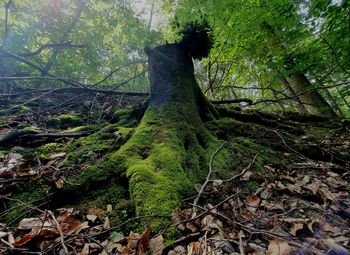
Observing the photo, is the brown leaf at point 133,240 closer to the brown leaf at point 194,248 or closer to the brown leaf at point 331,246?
the brown leaf at point 194,248

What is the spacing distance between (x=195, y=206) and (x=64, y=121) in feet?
12.8

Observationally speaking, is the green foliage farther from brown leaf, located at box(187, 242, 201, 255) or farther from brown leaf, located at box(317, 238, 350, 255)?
brown leaf, located at box(187, 242, 201, 255)

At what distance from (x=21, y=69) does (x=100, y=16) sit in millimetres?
4638

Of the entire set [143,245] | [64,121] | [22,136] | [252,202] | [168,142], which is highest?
[64,121]

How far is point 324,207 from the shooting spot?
1.70m

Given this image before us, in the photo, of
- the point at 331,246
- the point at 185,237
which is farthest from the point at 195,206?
the point at 331,246

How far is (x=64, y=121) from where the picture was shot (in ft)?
14.4

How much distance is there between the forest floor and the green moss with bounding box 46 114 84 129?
0.92 m

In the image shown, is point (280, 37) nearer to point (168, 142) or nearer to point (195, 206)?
point (168, 142)

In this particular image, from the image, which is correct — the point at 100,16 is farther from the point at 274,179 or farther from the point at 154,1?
the point at 274,179

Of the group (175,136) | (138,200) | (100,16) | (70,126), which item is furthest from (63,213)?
(100,16)

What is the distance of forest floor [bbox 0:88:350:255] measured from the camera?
124 cm

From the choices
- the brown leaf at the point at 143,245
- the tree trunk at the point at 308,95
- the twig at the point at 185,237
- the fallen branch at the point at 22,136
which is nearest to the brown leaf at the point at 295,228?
the twig at the point at 185,237

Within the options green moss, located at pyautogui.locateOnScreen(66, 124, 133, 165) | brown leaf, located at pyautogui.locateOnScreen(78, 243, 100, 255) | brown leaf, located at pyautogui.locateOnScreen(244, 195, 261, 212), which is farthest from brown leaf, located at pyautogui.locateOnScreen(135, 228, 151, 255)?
green moss, located at pyautogui.locateOnScreen(66, 124, 133, 165)
